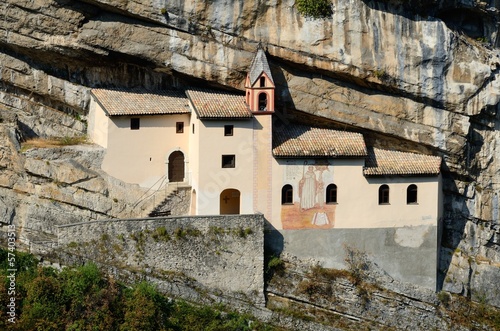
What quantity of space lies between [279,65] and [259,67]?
1.42 m

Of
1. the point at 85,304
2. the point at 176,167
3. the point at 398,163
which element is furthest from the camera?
the point at 176,167

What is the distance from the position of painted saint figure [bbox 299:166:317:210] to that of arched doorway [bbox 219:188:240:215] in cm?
296

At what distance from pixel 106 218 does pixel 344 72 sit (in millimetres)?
12135

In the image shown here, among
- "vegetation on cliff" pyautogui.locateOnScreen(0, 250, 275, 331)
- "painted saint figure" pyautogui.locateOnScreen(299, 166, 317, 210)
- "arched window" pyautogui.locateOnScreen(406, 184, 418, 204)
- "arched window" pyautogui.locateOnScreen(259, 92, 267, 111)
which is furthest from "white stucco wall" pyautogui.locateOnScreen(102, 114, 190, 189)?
"arched window" pyautogui.locateOnScreen(406, 184, 418, 204)

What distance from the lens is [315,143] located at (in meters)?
52.2

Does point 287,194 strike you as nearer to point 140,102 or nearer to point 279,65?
point 279,65

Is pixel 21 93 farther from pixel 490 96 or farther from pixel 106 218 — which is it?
pixel 490 96

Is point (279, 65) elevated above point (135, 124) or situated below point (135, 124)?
above

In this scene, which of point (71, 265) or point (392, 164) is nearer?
point (71, 265)

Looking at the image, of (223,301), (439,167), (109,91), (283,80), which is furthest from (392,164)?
(109,91)

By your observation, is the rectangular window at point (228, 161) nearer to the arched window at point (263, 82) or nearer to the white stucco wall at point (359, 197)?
the white stucco wall at point (359, 197)

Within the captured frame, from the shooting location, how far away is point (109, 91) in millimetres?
52969

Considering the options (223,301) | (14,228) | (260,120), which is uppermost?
(260,120)

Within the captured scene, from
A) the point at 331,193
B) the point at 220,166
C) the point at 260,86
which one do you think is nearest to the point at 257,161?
the point at 220,166
